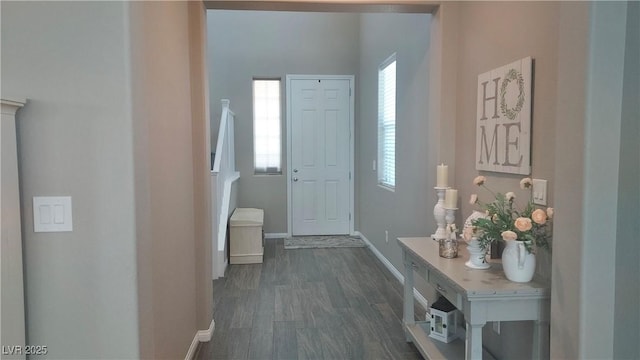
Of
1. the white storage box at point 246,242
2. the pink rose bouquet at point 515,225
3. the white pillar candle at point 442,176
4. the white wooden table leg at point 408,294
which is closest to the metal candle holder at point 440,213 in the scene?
the white pillar candle at point 442,176

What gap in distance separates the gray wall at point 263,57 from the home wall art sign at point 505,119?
4199 millimetres

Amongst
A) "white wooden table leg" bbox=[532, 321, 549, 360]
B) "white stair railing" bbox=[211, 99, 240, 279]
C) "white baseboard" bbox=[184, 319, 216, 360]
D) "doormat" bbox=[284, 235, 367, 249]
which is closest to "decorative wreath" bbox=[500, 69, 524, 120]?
"white wooden table leg" bbox=[532, 321, 549, 360]

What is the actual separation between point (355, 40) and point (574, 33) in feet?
17.1

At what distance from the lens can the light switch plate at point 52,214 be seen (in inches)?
60.3

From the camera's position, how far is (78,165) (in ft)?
5.05

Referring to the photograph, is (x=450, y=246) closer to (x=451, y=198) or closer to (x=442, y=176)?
(x=451, y=198)

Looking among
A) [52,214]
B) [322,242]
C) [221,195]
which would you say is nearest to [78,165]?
[52,214]

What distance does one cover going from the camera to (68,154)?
5.03 feet

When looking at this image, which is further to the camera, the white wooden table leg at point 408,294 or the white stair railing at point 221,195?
the white stair railing at point 221,195

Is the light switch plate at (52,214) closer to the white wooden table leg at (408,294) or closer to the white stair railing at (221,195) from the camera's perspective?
the white wooden table leg at (408,294)

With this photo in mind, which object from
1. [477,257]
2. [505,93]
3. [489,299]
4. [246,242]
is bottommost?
[246,242]

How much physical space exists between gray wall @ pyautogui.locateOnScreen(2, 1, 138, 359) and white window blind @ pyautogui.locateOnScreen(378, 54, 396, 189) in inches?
138

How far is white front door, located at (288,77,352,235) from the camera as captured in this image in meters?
6.61

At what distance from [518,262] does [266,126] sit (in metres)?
5.09
